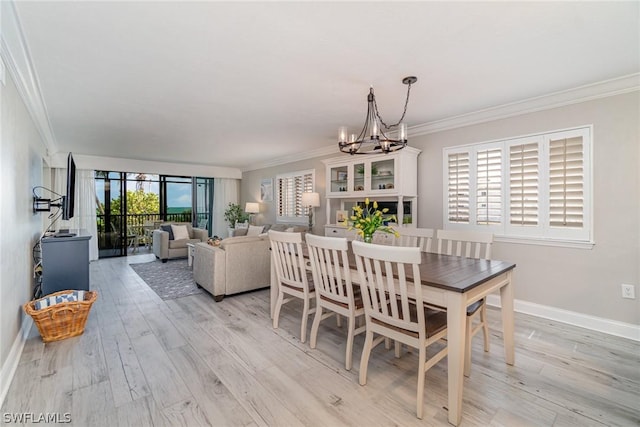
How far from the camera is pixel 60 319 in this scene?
2516mm

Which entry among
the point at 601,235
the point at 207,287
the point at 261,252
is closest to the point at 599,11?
the point at 601,235

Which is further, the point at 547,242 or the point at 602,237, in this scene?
the point at 547,242

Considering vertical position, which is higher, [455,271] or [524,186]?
[524,186]

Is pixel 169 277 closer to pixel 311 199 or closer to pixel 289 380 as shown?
pixel 311 199

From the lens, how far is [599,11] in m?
1.69

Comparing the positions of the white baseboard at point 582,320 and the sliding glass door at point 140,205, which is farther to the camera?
the sliding glass door at point 140,205

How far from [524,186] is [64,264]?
5127 millimetres

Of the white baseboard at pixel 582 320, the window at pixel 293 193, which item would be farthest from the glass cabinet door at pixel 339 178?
the white baseboard at pixel 582 320

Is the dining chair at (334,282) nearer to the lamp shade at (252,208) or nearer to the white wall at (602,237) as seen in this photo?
the white wall at (602,237)

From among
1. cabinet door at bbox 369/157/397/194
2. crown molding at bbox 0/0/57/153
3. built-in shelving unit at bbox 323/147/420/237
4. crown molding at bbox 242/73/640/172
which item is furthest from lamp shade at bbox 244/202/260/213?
crown molding at bbox 242/73/640/172

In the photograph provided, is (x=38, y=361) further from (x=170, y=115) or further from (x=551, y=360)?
(x=551, y=360)

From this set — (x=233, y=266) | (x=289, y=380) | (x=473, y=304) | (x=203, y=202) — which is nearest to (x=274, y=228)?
(x=233, y=266)

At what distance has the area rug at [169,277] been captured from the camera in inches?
159

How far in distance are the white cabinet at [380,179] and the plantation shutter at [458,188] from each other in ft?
1.53
